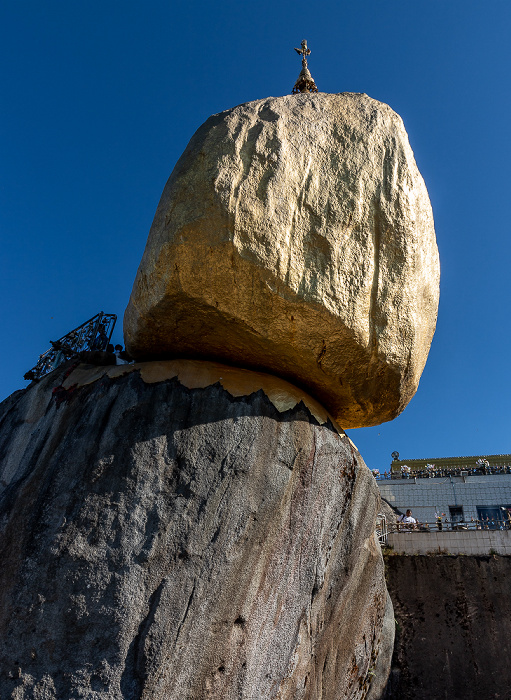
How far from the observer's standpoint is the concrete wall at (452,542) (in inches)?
373

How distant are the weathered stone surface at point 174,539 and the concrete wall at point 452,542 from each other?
491cm

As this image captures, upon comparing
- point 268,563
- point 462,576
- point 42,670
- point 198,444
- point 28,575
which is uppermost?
point 462,576

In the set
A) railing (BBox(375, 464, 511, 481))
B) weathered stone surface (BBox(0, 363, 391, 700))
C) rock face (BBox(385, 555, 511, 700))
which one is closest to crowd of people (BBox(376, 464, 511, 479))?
railing (BBox(375, 464, 511, 481))

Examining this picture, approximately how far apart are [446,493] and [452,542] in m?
6.41

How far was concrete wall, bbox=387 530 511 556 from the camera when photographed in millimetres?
9477

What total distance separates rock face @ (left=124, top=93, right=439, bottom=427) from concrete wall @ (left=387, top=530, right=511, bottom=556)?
566 cm

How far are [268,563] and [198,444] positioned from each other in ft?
3.29

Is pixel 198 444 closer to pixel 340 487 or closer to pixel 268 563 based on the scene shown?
pixel 268 563

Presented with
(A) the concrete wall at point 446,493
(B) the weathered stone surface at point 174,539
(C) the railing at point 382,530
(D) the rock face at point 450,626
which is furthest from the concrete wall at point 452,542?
(A) the concrete wall at point 446,493

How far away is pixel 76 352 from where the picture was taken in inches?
212

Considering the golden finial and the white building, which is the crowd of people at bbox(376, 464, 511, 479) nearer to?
the white building

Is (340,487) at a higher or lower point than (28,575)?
higher

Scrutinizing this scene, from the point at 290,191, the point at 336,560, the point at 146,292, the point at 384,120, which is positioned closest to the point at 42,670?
the point at 336,560

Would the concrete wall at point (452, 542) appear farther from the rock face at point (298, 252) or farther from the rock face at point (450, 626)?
the rock face at point (298, 252)
